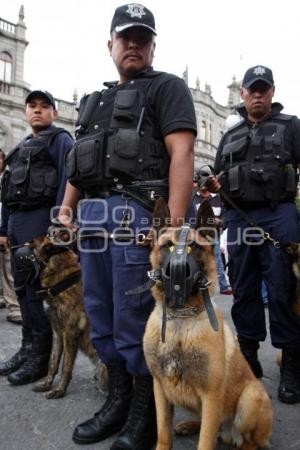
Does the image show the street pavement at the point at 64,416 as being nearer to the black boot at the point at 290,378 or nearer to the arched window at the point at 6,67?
the black boot at the point at 290,378

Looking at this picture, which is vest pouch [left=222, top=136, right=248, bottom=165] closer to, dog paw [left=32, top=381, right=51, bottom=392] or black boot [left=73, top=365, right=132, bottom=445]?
black boot [left=73, top=365, right=132, bottom=445]

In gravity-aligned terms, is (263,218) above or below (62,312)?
above

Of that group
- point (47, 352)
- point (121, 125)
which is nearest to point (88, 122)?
point (121, 125)

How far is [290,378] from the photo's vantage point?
122 inches

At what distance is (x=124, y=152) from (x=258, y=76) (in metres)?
1.63

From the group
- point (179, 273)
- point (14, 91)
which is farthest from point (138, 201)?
Result: point (14, 91)

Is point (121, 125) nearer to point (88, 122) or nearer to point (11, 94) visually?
point (88, 122)

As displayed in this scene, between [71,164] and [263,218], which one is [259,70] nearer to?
[263,218]

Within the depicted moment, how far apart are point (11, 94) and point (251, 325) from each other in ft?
77.8

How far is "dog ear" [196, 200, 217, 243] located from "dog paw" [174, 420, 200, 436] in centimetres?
115

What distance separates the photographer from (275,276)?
3.11m

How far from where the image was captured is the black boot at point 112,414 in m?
2.36

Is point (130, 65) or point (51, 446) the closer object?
point (51, 446)

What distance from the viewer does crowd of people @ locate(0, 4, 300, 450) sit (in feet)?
7.66
